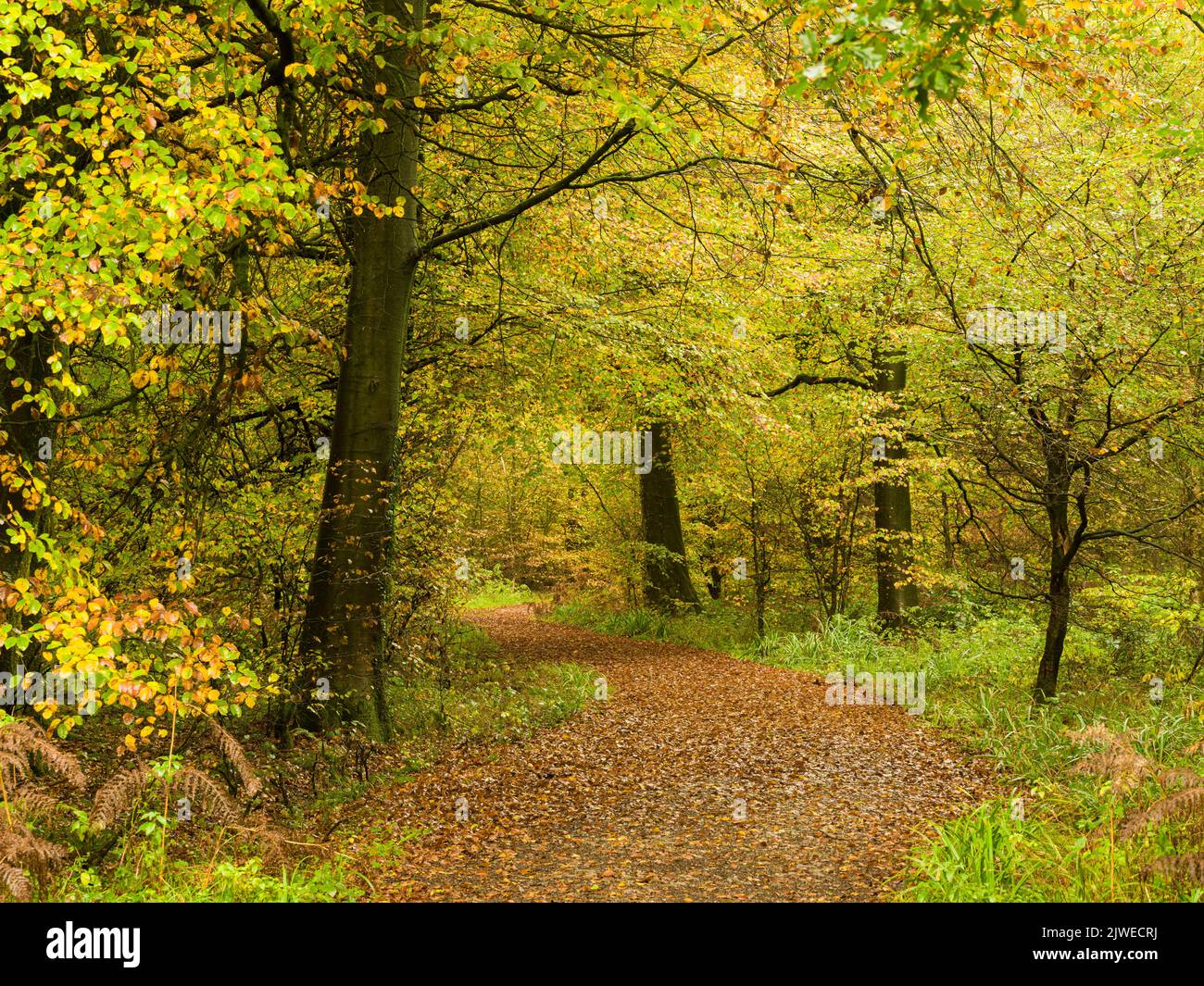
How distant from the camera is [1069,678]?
32.9 ft

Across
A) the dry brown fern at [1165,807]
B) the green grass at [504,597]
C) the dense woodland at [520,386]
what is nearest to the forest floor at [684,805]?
the dense woodland at [520,386]

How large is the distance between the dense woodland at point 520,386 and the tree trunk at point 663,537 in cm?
298

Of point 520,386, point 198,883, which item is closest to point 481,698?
point 520,386

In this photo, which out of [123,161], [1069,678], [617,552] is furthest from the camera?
[617,552]

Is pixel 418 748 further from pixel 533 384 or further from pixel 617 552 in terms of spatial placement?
pixel 617 552

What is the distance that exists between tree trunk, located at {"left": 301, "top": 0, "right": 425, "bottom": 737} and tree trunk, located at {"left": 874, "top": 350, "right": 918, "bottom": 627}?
8775 millimetres

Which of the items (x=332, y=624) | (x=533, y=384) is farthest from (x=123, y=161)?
(x=533, y=384)

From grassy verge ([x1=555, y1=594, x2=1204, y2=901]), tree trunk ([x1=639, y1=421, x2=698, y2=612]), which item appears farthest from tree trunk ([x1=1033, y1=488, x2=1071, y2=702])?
tree trunk ([x1=639, y1=421, x2=698, y2=612])

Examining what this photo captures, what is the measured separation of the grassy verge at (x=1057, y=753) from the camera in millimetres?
5070

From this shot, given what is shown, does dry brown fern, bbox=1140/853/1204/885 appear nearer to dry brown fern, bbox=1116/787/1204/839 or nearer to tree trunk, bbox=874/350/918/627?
dry brown fern, bbox=1116/787/1204/839

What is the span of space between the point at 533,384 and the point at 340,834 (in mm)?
8157

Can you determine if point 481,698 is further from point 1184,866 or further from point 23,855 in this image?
point 1184,866

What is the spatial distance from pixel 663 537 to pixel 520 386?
282 inches

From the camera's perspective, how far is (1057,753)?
771 cm
